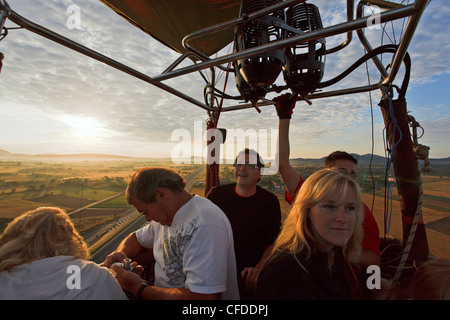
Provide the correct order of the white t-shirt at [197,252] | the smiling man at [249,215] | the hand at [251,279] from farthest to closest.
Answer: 1. the smiling man at [249,215]
2. the hand at [251,279]
3. the white t-shirt at [197,252]

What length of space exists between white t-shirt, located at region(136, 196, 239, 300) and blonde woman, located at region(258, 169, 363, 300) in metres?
0.29

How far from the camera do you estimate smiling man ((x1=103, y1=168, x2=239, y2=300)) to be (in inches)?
45.9

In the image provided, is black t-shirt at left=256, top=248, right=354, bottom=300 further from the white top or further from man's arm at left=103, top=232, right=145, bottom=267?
man's arm at left=103, top=232, right=145, bottom=267

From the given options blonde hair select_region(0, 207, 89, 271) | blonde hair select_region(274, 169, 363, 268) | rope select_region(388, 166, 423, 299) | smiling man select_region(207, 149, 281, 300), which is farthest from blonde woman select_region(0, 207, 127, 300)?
rope select_region(388, 166, 423, 299)

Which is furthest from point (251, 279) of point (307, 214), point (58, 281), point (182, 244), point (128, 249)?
point (58, 281)

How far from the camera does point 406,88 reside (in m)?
1.51

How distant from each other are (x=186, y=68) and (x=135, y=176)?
762 millimetres

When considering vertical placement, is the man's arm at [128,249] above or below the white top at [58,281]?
below

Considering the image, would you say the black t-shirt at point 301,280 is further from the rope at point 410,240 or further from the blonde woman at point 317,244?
the rope at point 410,240

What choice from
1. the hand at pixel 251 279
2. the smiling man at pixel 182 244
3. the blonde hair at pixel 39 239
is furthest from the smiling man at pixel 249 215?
the blonde hair at pixel 39 239

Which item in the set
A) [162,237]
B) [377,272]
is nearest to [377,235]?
[377,272]

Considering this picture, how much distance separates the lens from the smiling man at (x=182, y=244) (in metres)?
1.17

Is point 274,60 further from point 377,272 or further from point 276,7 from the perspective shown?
point 377,272

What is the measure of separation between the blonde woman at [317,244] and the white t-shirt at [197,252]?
29cm
